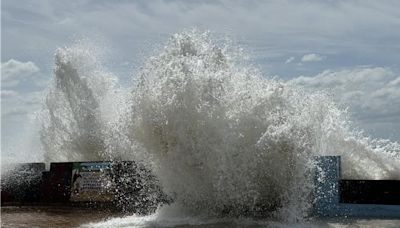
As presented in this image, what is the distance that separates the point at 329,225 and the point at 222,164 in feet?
7.90

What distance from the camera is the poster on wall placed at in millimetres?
14297

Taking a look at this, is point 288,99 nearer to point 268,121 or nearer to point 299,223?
point 268,121

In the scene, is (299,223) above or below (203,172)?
below

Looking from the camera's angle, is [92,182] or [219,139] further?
[92,182]

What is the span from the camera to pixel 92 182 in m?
14.6

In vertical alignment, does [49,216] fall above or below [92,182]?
below

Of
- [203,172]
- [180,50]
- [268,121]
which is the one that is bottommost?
[203,172]

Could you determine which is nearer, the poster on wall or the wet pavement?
the wet pavement

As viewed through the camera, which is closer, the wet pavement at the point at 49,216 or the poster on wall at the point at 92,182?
the wet pavement at the point at 49,216

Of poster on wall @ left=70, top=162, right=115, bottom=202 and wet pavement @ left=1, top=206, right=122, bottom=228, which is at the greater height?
poster on wall @ left=70, top=162, right=115, bottom=202

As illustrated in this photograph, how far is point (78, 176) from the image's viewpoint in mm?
15039

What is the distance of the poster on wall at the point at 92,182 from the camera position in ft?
46.9

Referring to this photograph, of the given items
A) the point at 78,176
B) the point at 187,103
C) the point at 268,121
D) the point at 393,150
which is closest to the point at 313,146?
the point at 268,121

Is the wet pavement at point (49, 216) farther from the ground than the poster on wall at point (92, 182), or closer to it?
closer to it
